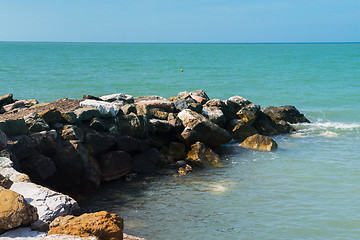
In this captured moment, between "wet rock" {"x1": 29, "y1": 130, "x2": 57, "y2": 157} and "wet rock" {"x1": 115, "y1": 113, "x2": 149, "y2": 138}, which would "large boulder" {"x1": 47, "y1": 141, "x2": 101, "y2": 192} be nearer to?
"wet rock" {"x1": 29, "y1": 130, "x2": 57, "y2": 157}

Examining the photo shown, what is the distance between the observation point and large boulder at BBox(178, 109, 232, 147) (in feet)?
53.4

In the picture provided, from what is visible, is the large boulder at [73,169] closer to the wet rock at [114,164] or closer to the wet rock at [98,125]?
the wet rock at [114,164]

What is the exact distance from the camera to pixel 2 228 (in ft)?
24.0

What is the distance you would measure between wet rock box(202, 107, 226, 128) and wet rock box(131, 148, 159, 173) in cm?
414

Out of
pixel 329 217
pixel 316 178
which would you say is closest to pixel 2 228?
pixel 329 217

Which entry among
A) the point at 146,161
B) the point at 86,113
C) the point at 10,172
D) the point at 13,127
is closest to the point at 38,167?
the point at 13,127

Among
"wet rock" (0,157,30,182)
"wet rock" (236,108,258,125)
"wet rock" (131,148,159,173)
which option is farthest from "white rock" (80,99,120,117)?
"wet rock" (236,108,258,125)

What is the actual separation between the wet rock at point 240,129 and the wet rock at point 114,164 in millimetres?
6594

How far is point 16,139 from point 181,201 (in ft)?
16.7

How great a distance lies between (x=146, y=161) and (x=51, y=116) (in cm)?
371

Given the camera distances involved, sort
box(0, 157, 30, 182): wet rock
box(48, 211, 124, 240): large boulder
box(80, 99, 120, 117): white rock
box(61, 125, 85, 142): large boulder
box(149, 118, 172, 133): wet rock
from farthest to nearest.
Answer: box(149, 118, 172, 133): wet rock → box(80, 99, 120, 117): white rock → box(61, 125, 85, 142): large boulder → box(0, 157, 30, 182): wet rock → box(48, 211, 124, 240): large boulder


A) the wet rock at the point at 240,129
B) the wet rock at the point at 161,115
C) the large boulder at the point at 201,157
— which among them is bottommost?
the large boulder at the point at 201,157

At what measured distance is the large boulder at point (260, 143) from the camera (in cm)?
1735

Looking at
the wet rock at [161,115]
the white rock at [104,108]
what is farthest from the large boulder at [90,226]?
the wet rock at [161,115]
